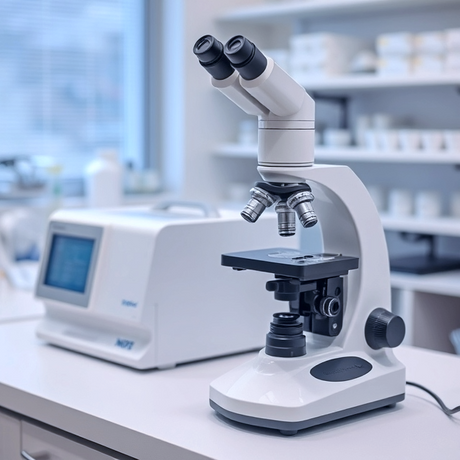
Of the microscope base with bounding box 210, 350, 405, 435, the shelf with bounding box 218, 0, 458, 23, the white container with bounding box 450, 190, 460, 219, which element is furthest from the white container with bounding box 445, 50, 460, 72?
the microscope base with bounding box 210, 350, 405, 435

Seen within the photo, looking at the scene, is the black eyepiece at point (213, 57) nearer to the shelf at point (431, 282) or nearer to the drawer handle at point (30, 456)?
the drawer handle at point (30, 456)

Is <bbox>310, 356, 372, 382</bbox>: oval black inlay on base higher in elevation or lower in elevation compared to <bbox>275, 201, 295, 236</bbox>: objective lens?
lower

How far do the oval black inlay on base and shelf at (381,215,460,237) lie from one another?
155 cm

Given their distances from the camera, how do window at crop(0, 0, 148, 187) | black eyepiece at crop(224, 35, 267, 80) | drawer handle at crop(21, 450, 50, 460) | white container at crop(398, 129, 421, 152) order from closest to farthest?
black eyepiece at crop(224, 35, 267, 80) < drawer handle at crop(21, 450, 50, 460) < white container at crop(398, 129, 421, 152) < window at crop(0, 0, 148, 187)

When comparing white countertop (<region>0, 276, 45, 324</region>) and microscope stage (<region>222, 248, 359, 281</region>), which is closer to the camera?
microscope stage (<region>222, 248, 359, 281</region>)

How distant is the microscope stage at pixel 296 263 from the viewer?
0.96 metres

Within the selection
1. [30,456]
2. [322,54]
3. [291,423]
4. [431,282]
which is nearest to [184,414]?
[291,423]

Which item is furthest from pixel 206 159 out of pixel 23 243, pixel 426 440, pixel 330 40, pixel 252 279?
pixel 426 440

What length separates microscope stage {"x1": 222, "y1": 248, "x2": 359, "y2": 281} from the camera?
3.15 ft

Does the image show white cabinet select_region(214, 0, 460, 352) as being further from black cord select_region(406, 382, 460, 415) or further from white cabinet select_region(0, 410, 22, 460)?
white cabinet select_region(0, 410, 22, 460)

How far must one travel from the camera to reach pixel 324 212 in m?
1.10

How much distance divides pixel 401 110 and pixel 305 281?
211 centimetres

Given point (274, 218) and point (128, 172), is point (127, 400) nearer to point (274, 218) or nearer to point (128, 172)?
point (274, 218)

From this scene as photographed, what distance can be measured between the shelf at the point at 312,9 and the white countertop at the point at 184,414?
1766mm
